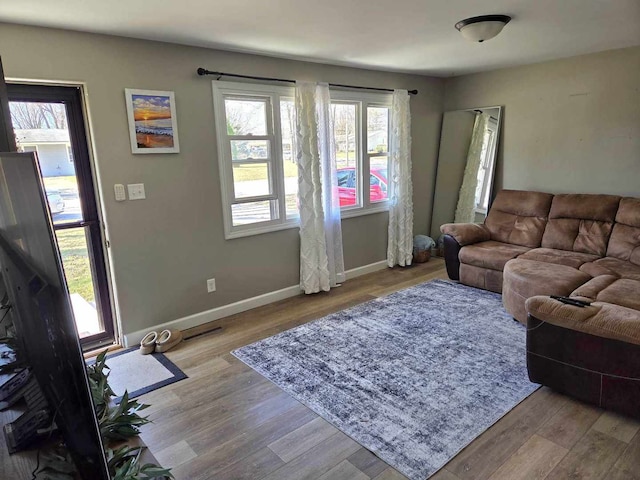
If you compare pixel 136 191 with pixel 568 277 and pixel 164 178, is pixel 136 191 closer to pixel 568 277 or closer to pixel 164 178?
pixel 164 178

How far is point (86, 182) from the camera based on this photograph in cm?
306

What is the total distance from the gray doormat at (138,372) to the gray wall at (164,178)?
11.1 inches

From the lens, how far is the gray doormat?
2.70 metres

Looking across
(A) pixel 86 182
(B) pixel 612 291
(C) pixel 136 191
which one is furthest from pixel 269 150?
(B) pixel 612 291

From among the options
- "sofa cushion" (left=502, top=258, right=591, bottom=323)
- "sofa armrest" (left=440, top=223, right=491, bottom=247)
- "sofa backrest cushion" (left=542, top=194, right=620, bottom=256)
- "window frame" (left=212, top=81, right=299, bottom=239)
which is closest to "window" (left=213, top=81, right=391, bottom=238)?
"window frame" (left=212, top=81, right=299, bottom=239)

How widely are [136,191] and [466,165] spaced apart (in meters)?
4.01

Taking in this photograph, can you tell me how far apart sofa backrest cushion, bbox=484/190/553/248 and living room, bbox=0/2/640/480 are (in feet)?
0.92

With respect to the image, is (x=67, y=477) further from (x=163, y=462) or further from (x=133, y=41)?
(x=133, y=41)

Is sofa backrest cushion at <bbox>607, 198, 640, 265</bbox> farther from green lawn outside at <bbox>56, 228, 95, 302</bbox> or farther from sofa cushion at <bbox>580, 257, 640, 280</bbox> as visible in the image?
green lawn outside at <bbox>56, 228, 95, 302</bbox>

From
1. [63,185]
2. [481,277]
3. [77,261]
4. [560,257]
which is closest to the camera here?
[63,185]

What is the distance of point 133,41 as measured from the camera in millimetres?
3012

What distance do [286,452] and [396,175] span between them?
12.0 ft

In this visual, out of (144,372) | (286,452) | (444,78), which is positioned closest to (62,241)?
(144,372)

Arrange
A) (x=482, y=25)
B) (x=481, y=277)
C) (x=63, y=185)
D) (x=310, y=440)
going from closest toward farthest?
(x=310, y=440), (x=482, y=25), (x=63, y=185), (x=481, y=277)
